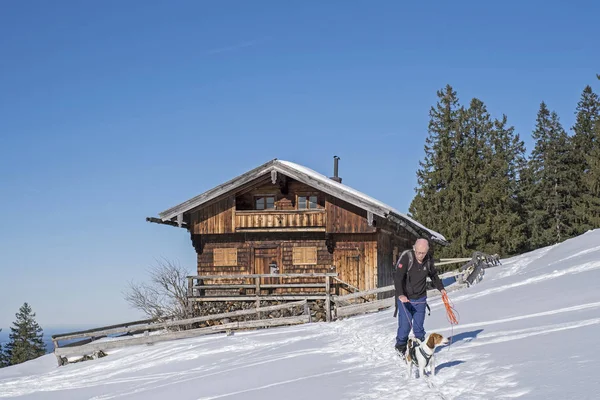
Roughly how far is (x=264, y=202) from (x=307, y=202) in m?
1.85

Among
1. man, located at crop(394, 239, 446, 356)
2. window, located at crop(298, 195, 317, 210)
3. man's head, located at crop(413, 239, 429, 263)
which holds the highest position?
window, located at crop(298, 195, 317, 210)

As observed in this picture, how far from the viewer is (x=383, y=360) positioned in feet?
37.8

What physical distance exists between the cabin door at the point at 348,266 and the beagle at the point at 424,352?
16039mm

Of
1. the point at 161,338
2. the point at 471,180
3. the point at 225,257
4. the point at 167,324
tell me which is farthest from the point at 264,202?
the point at 471,180

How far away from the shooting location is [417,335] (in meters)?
10.6

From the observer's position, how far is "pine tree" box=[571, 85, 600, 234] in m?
47.3

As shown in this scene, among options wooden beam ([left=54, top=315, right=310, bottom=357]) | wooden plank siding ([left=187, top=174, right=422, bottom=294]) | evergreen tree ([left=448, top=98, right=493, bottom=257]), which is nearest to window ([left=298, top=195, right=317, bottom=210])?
wooden plank siding ([left=187, top=174, right=422, bottom=294])

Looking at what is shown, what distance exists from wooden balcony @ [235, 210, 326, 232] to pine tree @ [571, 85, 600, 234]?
28854 millimetres

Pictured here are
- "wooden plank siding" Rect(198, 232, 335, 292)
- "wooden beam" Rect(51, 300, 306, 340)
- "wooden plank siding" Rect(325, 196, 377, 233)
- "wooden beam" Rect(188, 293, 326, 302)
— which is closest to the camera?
"wooden beam" Rect(51, 300, 306, 340)

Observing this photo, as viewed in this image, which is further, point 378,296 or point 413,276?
point 378,296

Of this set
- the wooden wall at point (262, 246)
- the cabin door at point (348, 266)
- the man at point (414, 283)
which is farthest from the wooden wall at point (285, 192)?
the man at point (414, 283)

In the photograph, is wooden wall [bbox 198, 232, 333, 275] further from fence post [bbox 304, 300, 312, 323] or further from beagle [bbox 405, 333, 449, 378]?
beagle [bbox 405, 333, 449, 378]

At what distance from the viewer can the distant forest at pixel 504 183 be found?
44.2 m

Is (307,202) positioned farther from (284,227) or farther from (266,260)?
(266,260)
